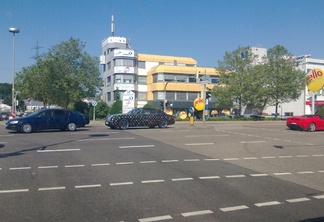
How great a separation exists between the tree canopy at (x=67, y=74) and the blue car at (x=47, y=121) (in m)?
16.6

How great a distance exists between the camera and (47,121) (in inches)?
832

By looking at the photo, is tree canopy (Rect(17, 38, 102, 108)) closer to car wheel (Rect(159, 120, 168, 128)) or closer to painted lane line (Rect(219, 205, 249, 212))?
car wheel (Rect(159, 120, 168, 128))

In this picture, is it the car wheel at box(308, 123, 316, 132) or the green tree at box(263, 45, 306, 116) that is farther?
the green tree at box(263, 45, 306, 116)

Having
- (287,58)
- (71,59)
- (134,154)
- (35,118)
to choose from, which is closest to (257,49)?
(287,58)

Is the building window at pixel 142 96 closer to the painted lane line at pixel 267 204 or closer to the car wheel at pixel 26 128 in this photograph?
the car wheel at pixel 26 128

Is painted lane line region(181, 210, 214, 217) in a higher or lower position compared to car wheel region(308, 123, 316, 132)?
lower

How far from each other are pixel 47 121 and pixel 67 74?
18.9 metres

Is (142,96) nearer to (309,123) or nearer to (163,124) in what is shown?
(163,124)

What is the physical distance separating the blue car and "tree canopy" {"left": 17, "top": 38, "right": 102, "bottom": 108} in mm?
16614

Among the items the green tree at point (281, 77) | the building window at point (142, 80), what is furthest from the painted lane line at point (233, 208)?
the building window at point (142, 80)

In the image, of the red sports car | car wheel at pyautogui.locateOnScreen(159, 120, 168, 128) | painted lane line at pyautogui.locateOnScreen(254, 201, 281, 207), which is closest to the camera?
painted lane line at pyautogui.locateOnScreen(254, 201, 281, 207)

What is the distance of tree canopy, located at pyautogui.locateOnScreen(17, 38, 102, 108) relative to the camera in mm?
38312

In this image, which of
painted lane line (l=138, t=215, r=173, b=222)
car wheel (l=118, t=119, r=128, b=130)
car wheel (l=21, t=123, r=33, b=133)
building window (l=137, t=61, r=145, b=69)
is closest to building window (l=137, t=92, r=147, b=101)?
building window (l=137, t=61, r=145, b=69)

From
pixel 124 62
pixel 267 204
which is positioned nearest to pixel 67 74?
pixel 124 62
